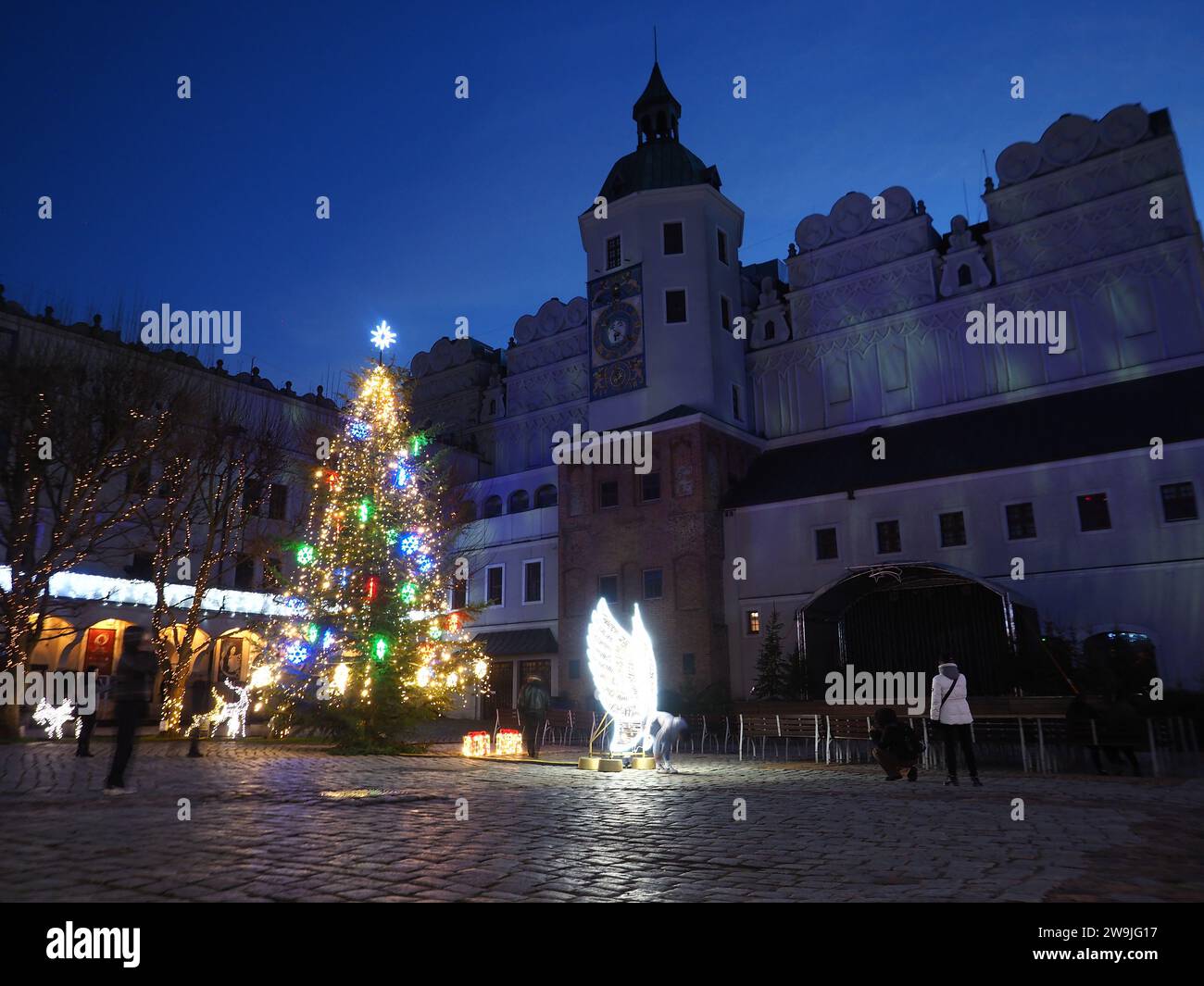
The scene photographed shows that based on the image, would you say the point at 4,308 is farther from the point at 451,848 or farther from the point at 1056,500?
the point at 1056,500

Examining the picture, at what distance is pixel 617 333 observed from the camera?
37.1 meters

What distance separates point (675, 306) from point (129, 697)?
95.7 feet

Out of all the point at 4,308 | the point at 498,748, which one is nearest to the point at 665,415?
the point at 498,748

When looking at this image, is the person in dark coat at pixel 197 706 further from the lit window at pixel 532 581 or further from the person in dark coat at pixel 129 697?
the lit window at pixel 532 581

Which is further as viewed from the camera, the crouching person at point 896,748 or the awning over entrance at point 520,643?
the awning over entrance at point 520,643

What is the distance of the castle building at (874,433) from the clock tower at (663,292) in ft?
0.44

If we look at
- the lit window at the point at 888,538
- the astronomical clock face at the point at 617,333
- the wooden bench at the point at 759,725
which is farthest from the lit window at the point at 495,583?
the wooden bench at the point at 759,725

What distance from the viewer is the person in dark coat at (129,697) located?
10266mm

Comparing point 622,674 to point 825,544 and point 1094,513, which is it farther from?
point 1094,513

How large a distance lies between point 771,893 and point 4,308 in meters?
36.5

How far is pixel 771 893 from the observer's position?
5.20 m

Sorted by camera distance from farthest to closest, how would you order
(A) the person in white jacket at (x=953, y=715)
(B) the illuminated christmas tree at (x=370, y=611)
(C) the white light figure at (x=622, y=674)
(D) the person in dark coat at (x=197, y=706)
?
(B) the illuminated christmas tree at (x=370, y=611) → (D) the person in dark coat at (x=197, y=706) → (C) the white light figure at (x=622, y=674) → (A) the person in white jacket at (x=953, y=715)

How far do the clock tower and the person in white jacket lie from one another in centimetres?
2146
